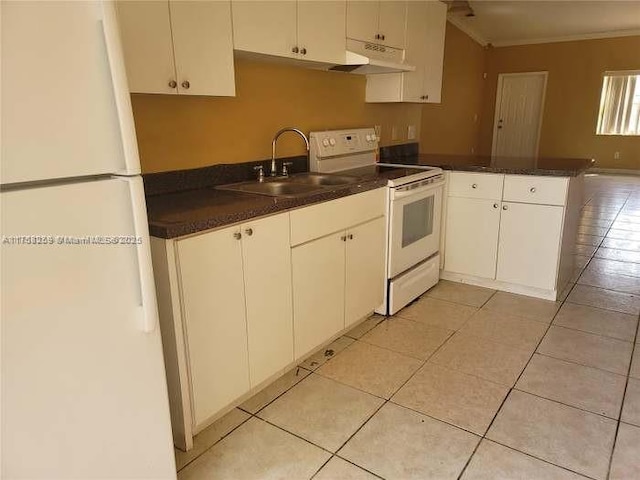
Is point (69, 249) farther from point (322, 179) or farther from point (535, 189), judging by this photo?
point (535, 189)

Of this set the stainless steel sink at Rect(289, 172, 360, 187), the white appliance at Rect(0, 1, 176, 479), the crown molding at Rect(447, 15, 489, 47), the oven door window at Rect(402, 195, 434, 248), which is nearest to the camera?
the white appliance at Rect(0, 1, 176, 479)

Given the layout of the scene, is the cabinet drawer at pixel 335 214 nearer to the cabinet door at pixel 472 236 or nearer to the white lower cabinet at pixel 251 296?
the white lower cabinet at pixel 251 296

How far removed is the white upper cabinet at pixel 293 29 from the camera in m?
2.09

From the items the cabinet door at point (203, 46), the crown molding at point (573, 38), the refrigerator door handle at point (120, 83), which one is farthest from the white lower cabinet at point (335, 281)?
the crown molding at point (573, 38)

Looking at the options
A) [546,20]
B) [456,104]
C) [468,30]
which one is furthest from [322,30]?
[546,20]

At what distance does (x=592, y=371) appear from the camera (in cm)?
232

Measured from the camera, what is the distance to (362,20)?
2.83m

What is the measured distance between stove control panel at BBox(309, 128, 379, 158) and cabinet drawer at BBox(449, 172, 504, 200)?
65 centimetres

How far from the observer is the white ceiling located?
18.9ft

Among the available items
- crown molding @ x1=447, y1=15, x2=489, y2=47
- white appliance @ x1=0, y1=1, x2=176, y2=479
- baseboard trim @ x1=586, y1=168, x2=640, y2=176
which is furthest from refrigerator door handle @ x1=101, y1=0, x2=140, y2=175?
baseboard trim @ x1=586, y1=168, x2=640, y2=176

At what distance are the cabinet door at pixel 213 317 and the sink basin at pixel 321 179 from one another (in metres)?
1.03

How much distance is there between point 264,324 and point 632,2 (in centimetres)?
642

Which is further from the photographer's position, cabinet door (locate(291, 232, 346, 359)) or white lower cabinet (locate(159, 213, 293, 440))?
cabinet door (locate(291, 232, 346, 359))

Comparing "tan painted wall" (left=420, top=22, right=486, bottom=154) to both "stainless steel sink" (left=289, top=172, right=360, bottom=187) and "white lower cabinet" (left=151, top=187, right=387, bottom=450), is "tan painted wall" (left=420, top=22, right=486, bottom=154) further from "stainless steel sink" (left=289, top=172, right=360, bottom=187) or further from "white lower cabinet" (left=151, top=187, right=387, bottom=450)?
"white lower cabinet" (left=151, top=187, right=387, bottom=450)
